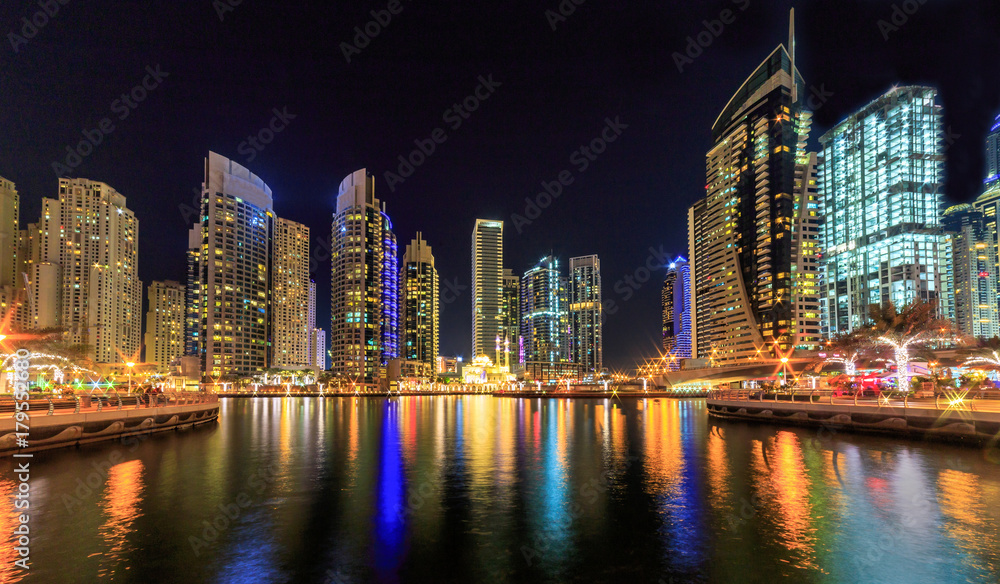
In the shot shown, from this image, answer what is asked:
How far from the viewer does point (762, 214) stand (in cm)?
17588

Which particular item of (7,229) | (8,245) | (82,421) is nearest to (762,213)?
(82,421)

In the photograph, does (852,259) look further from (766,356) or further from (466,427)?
(466,427)

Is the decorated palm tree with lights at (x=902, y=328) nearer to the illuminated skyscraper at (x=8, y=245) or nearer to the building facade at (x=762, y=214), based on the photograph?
the building facade at (x=762, y=214)

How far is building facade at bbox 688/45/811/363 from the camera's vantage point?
172m

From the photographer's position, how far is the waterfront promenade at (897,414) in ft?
105

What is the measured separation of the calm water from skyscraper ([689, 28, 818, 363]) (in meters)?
156

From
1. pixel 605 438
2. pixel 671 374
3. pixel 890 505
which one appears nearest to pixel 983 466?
pixel 890 505

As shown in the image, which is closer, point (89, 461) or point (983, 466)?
point (983, 466)

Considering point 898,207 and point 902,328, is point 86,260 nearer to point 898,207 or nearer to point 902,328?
point 902,328

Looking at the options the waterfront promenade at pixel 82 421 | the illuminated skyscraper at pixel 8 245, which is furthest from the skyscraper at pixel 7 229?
the waterfront promenade at pixel 82 421

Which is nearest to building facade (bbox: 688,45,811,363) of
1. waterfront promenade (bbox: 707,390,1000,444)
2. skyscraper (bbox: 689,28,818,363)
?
skyscraper (bbox: 689,28,818,363)

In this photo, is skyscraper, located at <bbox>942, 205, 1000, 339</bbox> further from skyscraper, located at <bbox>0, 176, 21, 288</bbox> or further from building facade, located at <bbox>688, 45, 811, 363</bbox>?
skyscraper, located at <bbox>0, 176, 21, 288</bbox>

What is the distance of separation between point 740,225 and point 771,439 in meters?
167

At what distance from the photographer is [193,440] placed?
126ft
